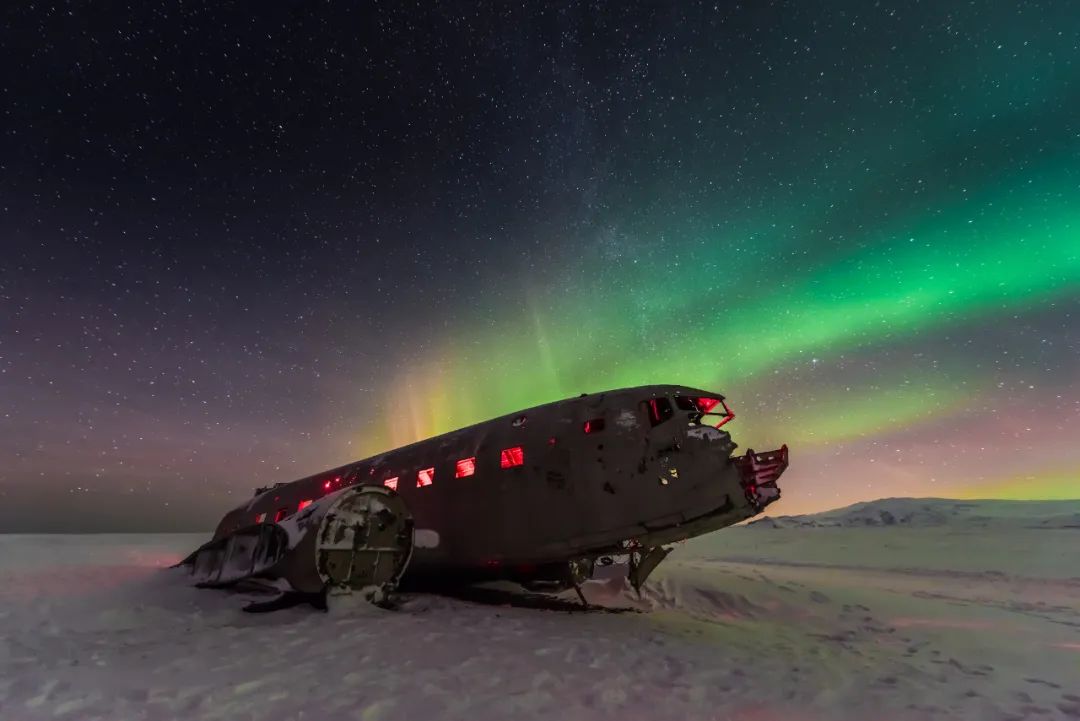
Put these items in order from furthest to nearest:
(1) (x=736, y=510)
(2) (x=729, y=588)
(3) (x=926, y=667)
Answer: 1. (2) (x=729, y=588)
2. (1) (x=736, y=510)
3. (3) (x=926, y=667)

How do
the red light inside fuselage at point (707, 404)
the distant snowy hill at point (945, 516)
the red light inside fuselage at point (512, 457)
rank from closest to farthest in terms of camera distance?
the red light inside fuselage at point (707, 404) < the red light inside fuselage at point (512, 457) < the distant snowy hill at point (945, 516)

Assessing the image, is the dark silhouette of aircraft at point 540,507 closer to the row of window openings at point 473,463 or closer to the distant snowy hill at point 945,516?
the row of window openings at point 473,463

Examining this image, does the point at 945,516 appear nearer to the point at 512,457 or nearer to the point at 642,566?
the point at 642,566

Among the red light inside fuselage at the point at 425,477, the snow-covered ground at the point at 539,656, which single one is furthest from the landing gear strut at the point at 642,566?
the red light inside fuselage at the point at 425,477

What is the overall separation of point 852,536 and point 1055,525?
21169 millimetres

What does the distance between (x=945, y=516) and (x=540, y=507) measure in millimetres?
75992

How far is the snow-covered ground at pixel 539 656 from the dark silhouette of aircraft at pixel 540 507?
3.63ft

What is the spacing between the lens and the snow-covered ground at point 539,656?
6832 millimetres

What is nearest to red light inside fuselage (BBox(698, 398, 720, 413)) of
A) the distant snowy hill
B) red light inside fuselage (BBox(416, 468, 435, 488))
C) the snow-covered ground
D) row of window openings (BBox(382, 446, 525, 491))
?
row of window openings (BBox(382, 446, 525, 491))

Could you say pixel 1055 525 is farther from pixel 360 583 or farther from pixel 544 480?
pixel 360 583

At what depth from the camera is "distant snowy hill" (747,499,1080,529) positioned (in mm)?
60000

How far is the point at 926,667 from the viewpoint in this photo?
32.6 feet

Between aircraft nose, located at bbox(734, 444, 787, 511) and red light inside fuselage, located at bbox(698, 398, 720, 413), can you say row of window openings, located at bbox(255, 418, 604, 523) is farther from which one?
aircraft nose, located at bbox(734, 444, 787, 511)

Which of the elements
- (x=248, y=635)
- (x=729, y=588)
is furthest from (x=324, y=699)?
(x=729, y=588)
